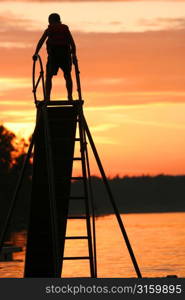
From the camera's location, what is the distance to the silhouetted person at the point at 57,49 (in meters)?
19.9

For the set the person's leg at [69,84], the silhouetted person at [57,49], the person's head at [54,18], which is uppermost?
the person's head at [54,18]

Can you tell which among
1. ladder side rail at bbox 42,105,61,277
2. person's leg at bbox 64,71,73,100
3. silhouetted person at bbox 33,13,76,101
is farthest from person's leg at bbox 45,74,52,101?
ladder side rail at bbox 42,105,61,277

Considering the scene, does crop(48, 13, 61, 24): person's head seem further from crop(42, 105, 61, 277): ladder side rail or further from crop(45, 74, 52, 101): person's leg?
crop(42, 105, 61, 277): ladder side rail

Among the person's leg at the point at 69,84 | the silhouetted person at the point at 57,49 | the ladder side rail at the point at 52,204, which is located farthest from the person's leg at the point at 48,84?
the ladder side rail at the point at 52,204

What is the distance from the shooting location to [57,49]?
2020 cm

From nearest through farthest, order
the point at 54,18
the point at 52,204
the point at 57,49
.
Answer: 1. the point at 52,204
2. the point at 54,18
3. the point at 57,49

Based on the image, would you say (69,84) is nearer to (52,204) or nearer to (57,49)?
(57,49)

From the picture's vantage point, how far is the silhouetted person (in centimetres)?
1988

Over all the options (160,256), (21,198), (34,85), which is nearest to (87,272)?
(160,256)

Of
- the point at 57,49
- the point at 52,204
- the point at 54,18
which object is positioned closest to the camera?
the point at 52,204

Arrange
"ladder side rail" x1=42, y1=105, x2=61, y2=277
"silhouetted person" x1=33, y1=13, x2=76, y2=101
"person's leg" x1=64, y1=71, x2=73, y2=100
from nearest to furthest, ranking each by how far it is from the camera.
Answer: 1. "ladder side rail" x1=42, y1=105, x2=61, y2=277
2. "silhouetted person" x1=33, y1=13, x2=76, y2=101
3. "person's leg" x1=64, y1=71, x2=73, y2=100

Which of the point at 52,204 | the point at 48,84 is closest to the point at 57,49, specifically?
the point at 48,84

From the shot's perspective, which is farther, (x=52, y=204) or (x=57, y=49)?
(x=57, y=49)

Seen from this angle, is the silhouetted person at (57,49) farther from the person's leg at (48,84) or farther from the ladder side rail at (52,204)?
the ladder side rail at (52,204)
